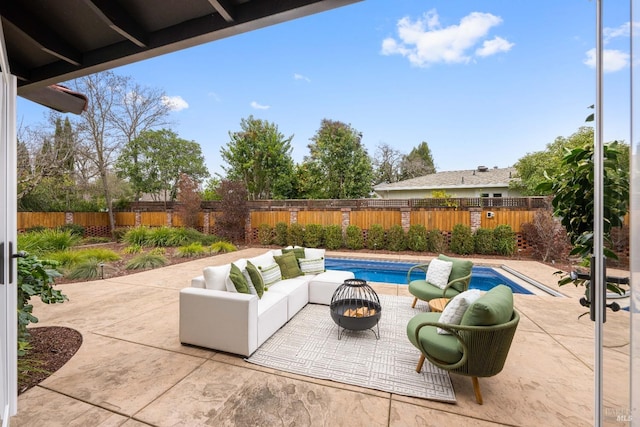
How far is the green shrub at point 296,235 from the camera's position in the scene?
10422mm

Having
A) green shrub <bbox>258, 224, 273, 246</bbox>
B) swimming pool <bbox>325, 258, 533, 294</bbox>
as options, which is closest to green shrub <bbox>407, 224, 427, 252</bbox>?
swimming pool <bbox>325, 258, 533, 294</bbox>

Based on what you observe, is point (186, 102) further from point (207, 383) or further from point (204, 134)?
point (207, 383)

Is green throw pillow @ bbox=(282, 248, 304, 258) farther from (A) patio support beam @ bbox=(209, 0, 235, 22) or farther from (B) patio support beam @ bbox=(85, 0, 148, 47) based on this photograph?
(A) patio support beam @ bbox=(209, 0, 235, 22)

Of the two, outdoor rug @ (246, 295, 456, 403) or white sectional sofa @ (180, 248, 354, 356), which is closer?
outdoor rug @ (246, 295, 456, 403)

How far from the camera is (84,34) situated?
76.4 inches

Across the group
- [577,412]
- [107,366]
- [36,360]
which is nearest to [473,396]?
[577,412]

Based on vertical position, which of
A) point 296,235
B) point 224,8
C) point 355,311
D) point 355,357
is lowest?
point 355,357

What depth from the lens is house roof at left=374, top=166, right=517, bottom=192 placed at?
1311 cm

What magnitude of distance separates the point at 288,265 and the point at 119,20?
11.4ft

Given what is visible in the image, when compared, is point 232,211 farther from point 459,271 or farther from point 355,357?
point 355,357

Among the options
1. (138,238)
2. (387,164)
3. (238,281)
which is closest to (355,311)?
(238,281)

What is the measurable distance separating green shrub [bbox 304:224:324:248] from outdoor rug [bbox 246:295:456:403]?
21.1ft

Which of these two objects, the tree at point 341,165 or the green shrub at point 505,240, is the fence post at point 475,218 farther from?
the tree at point 341,165

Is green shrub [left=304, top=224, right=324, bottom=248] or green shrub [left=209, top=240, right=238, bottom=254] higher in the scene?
green shrub [left=304, top=224, right=324, bottom=248]
